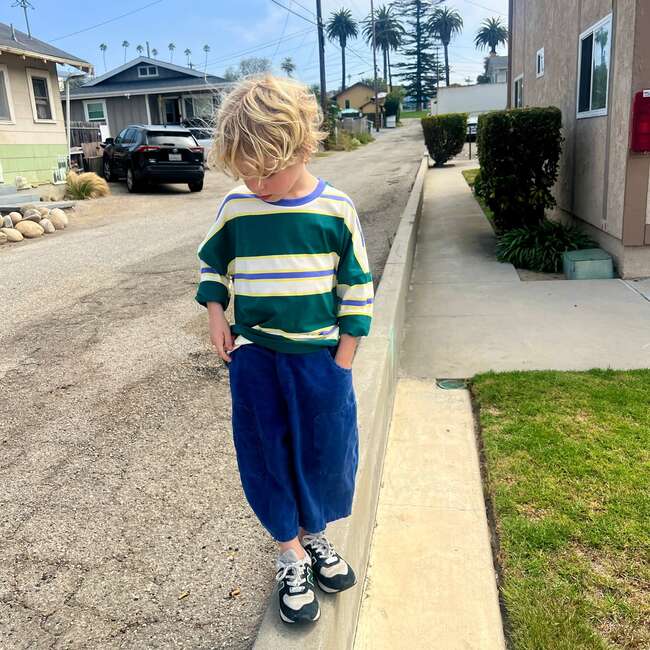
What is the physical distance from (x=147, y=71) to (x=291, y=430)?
130 feet

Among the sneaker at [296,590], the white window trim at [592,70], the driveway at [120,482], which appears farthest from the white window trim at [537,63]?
the sneaker at [296,590]

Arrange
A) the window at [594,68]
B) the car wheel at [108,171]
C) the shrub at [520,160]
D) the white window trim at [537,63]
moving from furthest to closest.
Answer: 1. the car wheel at [108,171]
2. the white window trim at [537,63]
3. the shrub at [520,160]
4. the window at [594,68]

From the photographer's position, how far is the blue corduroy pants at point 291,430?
196 centimetres

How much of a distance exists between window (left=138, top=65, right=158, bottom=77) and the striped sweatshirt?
39038 millimetres

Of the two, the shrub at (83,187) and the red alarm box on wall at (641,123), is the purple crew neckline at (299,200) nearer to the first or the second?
the red alarm box on wall at (641,123)

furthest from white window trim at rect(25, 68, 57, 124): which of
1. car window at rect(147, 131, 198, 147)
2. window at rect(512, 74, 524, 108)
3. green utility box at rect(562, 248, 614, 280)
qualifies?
green utility box at rect(562, 248, 614, 280)

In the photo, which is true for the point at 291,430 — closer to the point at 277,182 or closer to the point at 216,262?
the point at 216,262

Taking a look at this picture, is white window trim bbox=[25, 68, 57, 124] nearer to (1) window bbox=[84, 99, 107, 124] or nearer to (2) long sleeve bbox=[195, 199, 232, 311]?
(2) long sleeve bbox=[195, 199, 232, 311]

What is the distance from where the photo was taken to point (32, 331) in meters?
5.86

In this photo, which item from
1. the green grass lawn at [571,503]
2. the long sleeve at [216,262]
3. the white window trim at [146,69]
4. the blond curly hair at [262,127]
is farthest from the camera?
the white window trim at [146,69]

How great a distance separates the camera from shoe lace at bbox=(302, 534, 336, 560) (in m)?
2.17

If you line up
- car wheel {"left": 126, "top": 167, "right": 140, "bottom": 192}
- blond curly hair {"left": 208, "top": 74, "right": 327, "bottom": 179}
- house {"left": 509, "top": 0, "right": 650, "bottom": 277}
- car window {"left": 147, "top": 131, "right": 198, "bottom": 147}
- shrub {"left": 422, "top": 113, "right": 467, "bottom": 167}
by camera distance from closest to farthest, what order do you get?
blond curly hair {"left": 208, "top": 74, "right": 327, "bottom": 179} → house {"left": 509, "top": 0, "right": 650, "bottom": 277} → car window {"left": 147, "top": 131, "right": 198, "bottom": 147} → car wheel {"left": 126, "top": 167, "right": 140, "bottom": 192} → shrub {"left": 422, "top": 113, "right": 467, "bottom": 167}

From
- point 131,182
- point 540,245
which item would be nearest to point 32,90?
point 131,182

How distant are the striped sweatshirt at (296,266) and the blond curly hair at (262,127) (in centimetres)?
15
